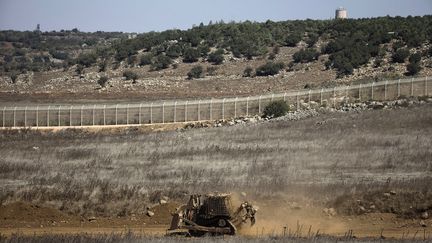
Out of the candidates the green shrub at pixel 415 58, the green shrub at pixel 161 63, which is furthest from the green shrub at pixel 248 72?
the green shrub at pixel 415 58

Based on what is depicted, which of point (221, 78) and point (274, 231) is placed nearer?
point (274, 231)

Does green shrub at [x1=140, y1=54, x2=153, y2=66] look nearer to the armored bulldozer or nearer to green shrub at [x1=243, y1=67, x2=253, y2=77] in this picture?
green shrub at [x1=243, y1=67, x2=253, y2=77]

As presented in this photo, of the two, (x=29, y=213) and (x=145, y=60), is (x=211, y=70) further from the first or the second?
(x=29, y=213)

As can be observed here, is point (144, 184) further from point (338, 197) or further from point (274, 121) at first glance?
point (274, 121)

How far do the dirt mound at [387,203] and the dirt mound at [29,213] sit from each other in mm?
8565

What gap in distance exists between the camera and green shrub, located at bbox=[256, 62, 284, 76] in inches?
4099

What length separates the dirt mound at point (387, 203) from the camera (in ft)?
80.7

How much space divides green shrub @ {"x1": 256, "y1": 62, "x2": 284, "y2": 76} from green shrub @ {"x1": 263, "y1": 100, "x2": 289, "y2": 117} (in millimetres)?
42414

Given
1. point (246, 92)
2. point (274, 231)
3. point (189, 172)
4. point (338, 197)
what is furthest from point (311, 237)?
point (246, 92)

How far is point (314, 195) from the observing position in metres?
26.9

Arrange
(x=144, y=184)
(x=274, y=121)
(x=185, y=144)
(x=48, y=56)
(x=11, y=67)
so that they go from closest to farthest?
1. (x=144, y=184)
2. (x=185, y=144)
3. (x=274, y=121)
4. (x=11, y=67)
5. (x=48, y=56)

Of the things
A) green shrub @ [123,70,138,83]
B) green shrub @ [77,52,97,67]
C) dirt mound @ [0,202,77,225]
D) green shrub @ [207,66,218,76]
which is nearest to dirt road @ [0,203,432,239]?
dirt mound @ [0,202,77,225]

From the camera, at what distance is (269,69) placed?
4109 inches

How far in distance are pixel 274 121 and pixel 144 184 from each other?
27.1 m
